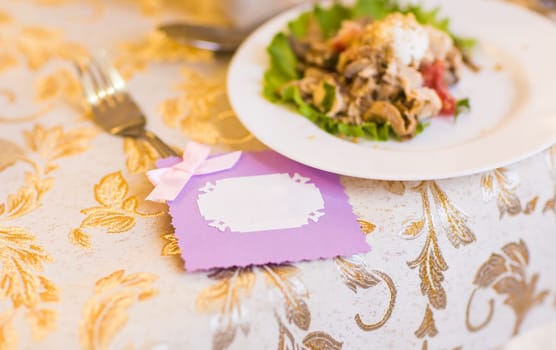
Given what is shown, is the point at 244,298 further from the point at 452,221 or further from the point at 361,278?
the point at 452,221

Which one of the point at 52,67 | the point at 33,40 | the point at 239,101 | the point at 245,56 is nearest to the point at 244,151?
the point at 239,101

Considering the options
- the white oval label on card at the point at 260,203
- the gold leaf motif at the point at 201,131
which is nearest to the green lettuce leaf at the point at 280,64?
the gold leaf motif at the point at 201,131

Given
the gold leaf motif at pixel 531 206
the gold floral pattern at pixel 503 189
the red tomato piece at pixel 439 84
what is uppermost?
the red tomato piece at pixel 439 84

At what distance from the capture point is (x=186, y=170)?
812 mm

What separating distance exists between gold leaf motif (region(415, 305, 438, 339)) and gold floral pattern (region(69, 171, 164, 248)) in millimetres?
353

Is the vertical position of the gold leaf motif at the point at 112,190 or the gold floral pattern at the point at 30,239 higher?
the gold leaf motif at the point at 112,190

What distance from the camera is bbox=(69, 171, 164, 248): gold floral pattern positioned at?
0.76 m

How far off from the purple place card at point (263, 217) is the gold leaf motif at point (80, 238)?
10 centimetres

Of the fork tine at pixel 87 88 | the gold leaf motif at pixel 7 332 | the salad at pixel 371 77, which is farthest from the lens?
the fork tine at pixel 87 88

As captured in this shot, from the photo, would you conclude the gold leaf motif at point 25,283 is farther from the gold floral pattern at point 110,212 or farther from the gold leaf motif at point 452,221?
the gold leaf motif at point 452,221

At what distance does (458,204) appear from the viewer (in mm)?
792

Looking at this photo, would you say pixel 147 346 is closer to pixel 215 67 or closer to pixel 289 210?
pixel 289 210

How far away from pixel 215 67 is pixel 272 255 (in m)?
0.50

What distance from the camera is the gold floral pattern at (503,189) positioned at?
810 millimetres
